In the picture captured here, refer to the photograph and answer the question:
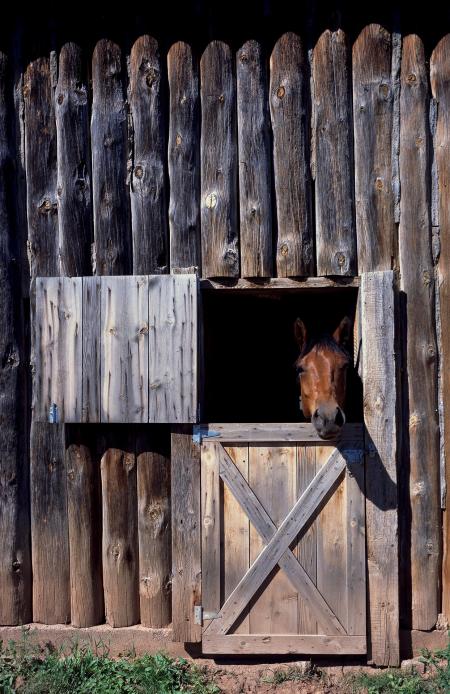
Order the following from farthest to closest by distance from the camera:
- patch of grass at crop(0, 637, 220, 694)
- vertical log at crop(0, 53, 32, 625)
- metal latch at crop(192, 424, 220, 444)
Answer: vertical log at crop(0, 53, 32, 625) < metal latch at crop(192, 424, 220, 444) < patch of grass at crop(0, 637, 220, 694)

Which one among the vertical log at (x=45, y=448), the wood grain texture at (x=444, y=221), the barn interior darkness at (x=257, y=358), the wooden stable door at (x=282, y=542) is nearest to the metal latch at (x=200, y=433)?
the wooden stable door at (x=282, y=542)

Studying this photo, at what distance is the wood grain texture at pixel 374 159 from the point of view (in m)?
4.57

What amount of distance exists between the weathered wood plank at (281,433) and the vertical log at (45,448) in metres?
1.28

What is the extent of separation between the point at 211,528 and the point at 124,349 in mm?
1389

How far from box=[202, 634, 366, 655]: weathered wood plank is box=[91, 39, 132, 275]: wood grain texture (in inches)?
107

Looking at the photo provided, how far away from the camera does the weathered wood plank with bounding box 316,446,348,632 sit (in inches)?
173

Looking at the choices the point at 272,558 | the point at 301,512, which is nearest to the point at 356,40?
the point at 301,512

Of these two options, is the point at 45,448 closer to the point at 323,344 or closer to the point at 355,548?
the point at 323,344

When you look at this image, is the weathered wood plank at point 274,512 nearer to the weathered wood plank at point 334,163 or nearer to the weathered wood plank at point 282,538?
the weathered wood plank at point 282,538

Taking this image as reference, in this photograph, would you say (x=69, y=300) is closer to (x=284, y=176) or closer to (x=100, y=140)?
(x=100, y=140)

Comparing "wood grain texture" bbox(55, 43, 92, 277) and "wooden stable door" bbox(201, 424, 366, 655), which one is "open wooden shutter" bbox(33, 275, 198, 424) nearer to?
"wood grain texture" bbox(55, 43, 92, 277)

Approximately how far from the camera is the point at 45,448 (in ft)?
15.5

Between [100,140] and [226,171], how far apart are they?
37.6 inches

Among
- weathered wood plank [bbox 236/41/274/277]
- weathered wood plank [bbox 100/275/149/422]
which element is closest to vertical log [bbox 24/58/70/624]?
weathered wood plank [bbox 100/275/149/422]
